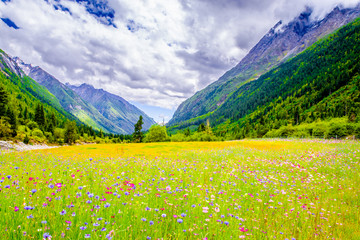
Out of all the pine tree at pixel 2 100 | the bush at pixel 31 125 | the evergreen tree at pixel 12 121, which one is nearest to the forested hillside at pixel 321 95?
the evergreen tree at pixel 12 121

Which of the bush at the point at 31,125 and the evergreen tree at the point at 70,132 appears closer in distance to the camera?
the bush at the point at 31,125

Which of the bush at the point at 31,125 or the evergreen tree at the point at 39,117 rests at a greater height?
the evergreen tree at the point at 39,117

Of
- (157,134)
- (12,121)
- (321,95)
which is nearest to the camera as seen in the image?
(12,121)

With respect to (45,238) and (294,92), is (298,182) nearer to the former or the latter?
(45,238)

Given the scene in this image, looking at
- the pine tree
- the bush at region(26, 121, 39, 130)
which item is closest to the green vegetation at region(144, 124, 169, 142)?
the pine tree

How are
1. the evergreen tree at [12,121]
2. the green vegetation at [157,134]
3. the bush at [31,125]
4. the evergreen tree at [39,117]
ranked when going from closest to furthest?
1. the evergreen tree at [12,121]
2. the green vegetation at [157,134]
3. the bush at [31,125]
4. the evergreen tree at [39,117]

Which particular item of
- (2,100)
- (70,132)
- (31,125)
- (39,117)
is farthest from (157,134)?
(39,117)

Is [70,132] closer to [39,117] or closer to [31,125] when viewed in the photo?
[31,125]

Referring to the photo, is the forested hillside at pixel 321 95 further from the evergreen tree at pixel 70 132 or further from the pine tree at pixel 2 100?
the pine tree at pixel 2 100

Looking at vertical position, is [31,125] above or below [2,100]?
below

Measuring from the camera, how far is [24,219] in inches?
115

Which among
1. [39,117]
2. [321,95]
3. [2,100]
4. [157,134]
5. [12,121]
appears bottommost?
[12,121]

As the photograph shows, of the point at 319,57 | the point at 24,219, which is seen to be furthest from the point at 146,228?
the point at 319,57

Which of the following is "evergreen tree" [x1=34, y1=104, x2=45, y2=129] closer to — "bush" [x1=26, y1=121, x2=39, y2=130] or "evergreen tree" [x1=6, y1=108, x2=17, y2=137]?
"bush" [x1=26, y1=121, x2=39, y2=130]
